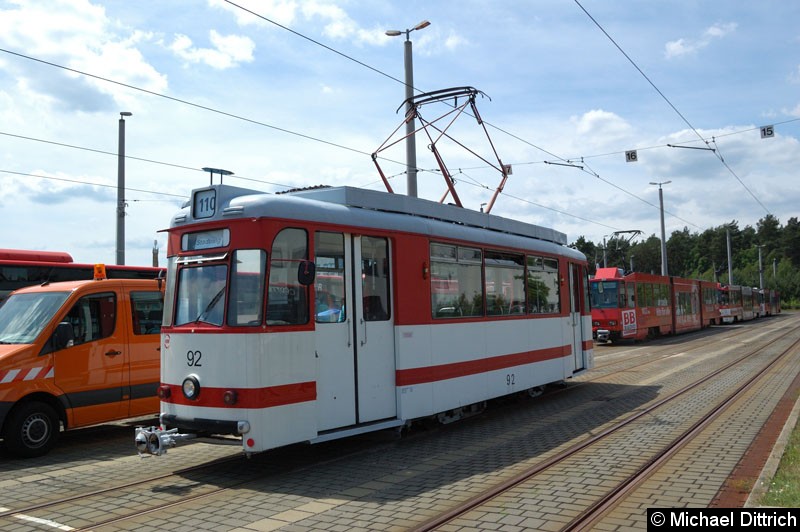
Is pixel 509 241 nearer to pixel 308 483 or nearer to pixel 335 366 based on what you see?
pixel 335 366

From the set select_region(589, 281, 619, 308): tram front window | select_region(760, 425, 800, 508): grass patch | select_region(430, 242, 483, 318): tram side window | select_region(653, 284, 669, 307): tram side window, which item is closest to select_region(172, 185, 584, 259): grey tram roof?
select_region(430, 242, 483, 318): tram side window

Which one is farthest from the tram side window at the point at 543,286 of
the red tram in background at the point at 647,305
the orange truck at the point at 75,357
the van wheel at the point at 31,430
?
the red tram in background at the point at 647,305

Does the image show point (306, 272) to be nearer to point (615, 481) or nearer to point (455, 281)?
point (455, 281)

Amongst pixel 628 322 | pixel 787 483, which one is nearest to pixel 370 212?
pixel 787 483

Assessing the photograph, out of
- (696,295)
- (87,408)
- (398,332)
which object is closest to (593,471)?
(398,332)

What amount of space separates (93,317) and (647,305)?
27184mm

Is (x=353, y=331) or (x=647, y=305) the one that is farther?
(x=647, y=305)

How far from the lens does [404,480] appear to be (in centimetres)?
689

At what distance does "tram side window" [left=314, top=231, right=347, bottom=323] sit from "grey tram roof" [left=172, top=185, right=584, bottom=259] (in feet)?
0.79

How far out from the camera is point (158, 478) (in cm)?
721

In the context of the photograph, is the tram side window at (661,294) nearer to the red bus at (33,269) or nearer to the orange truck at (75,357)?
the red bus at (33,269)

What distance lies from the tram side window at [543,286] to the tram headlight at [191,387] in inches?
254

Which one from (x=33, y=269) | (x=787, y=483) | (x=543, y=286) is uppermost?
(x=33, y=269)

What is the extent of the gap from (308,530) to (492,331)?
568 cm
